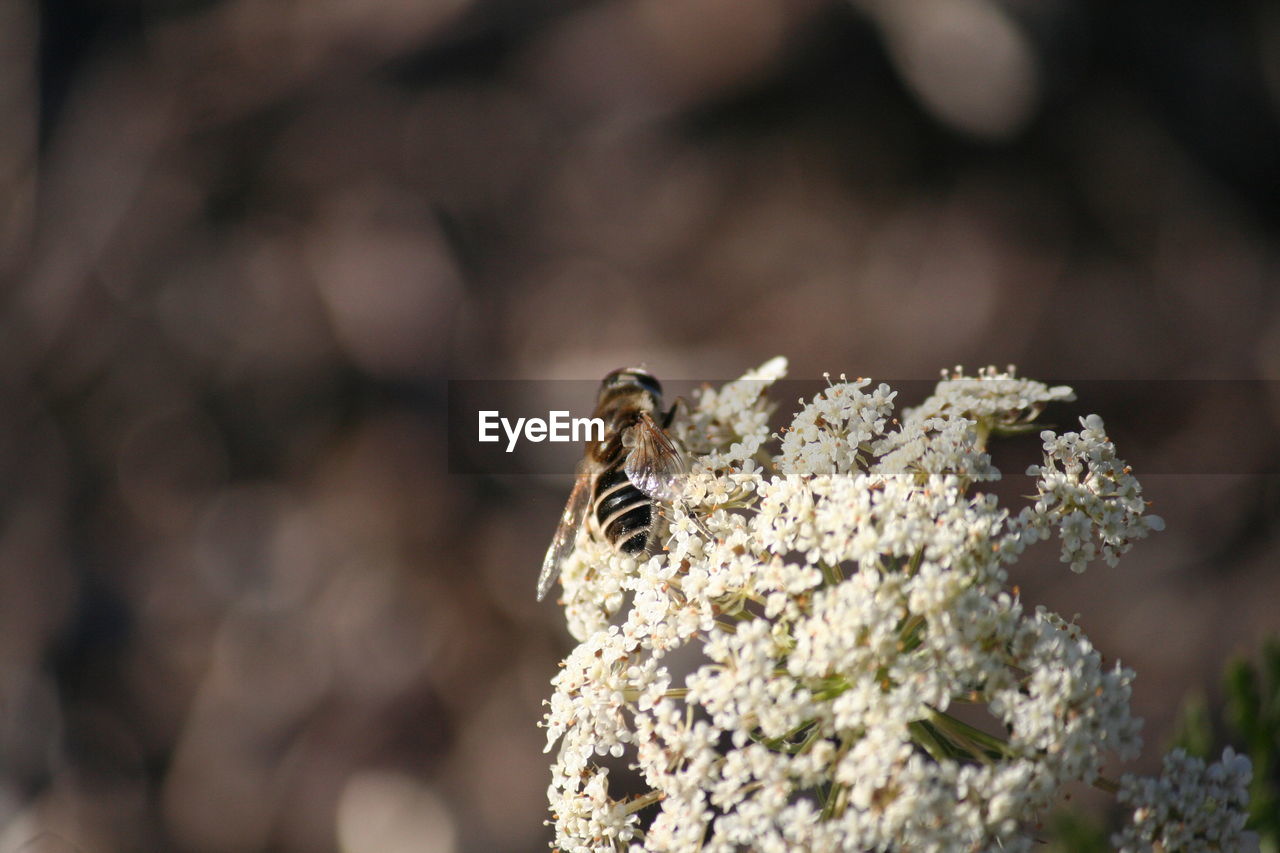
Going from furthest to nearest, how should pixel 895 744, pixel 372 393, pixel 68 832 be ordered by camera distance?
pixel 372 393 → pixel 68 832 → pixel 895 744

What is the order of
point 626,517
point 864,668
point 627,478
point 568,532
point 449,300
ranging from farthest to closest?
1. point 449,300
2. point 568,532
3. point 627,478
4. point 626,517
5. point 864,668

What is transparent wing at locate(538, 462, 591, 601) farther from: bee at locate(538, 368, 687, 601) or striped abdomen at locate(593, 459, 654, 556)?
striped abdomen at locate(593, 459, 654, 556)

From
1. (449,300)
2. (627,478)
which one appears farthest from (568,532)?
(449,300)

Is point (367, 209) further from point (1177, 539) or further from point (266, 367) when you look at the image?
point (1177, 539)

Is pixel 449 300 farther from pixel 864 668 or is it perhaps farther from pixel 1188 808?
pixel 1188 808

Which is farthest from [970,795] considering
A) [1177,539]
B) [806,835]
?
[1177,539]
